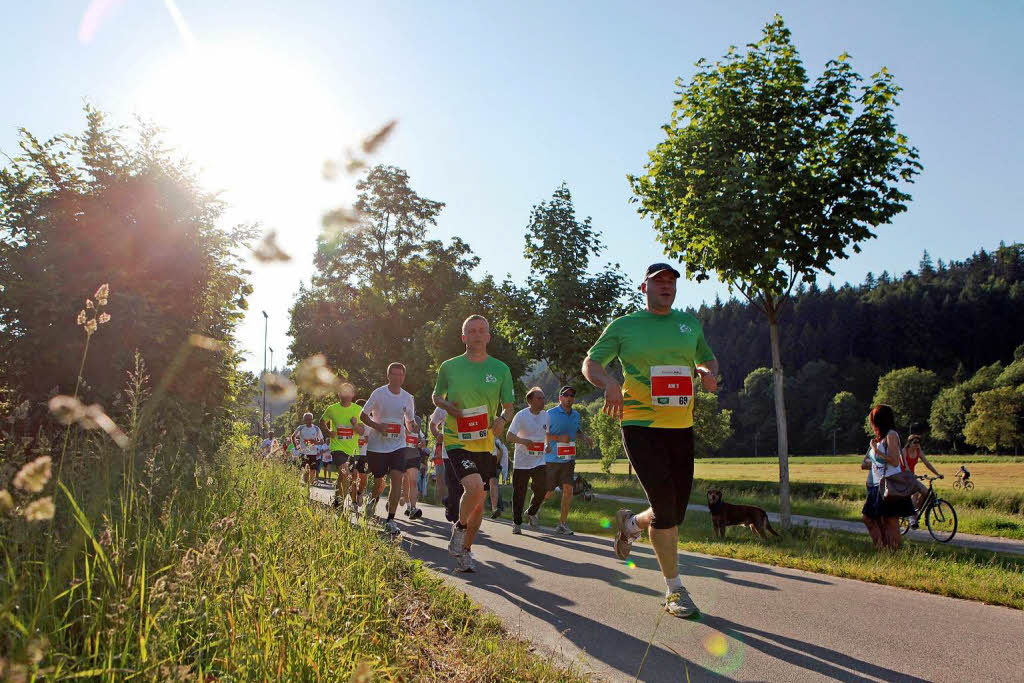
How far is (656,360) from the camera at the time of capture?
210 inches

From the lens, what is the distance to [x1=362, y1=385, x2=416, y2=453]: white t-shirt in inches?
401

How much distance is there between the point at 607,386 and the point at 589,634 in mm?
1580

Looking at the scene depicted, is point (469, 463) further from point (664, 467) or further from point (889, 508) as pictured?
point (889, 508)

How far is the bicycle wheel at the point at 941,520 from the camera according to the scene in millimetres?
13742

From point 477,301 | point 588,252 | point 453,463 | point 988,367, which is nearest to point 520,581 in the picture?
point 453,463

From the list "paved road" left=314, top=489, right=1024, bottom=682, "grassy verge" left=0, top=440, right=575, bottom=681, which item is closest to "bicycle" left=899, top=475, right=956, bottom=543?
"paved road" left=314, top=489, right=1024, bottom=682

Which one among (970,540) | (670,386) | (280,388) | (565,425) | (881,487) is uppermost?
(670,386)

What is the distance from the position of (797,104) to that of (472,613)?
8.59 m

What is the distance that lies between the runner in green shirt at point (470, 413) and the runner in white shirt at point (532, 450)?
4.03 meters

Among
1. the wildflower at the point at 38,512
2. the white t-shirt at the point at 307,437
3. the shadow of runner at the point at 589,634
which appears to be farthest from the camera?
the white t-shirt at the point at 307,437

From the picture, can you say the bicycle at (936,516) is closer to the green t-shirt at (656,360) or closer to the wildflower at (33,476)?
the green t-shirt at (656,360)

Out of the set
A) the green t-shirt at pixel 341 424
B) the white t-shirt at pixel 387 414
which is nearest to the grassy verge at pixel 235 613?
the white t-shirt at pixel 387 414

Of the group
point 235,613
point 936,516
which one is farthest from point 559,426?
point 235,613

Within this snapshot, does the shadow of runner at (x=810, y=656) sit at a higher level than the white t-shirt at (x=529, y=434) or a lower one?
lower
